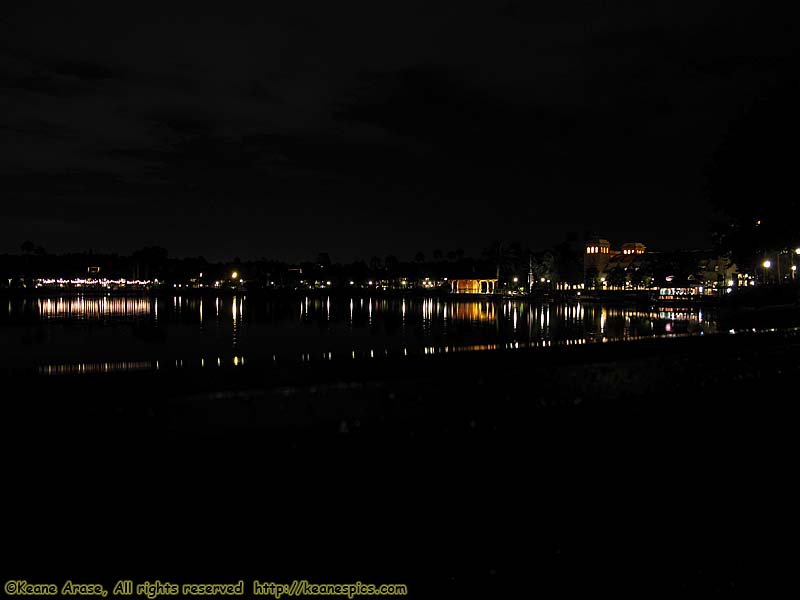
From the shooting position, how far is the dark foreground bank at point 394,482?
639 centimetres

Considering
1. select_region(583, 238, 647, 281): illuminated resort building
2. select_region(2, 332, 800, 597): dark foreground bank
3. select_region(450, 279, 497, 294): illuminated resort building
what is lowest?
select_region(2, 332, 800, 597): dark foreground bank

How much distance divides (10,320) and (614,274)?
120 metres

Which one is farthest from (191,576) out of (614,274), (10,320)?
(614,274)

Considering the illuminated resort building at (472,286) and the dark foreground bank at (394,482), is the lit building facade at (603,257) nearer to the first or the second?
the illuminated resort building at (472,286)

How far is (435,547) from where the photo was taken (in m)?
6.80

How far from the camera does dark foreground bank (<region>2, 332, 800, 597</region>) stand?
639cm

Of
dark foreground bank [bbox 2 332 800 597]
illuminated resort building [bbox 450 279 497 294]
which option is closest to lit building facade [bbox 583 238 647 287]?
illuminated resort building [bbox 450 279 497 294]

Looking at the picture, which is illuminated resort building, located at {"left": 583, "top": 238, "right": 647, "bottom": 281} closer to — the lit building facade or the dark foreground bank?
the lit building facade

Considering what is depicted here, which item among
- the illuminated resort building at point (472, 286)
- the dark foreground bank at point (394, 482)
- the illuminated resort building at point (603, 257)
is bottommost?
the dark foreground bank at point (394, 482)

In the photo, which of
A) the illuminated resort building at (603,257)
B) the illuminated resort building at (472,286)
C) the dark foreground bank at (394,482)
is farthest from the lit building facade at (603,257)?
the dark foreground bank at (394,482)

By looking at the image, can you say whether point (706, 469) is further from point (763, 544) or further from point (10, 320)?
point (10, 320)

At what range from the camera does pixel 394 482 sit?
8.35 metres

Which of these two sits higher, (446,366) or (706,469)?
(446,366)

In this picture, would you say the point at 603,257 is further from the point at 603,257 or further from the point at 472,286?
the point at 472,286
